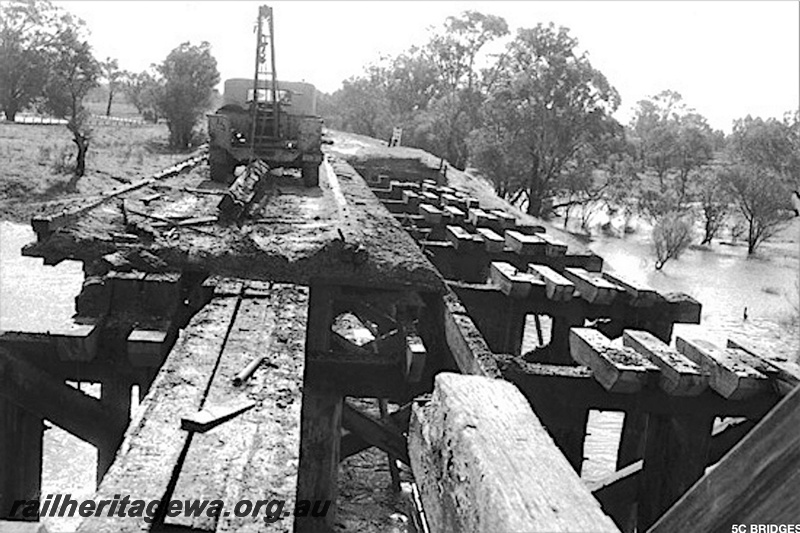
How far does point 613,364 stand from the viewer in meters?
3.94

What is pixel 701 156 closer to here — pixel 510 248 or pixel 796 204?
pixel 510 248

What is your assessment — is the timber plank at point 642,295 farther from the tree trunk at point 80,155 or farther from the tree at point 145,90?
the tree at point 145,90

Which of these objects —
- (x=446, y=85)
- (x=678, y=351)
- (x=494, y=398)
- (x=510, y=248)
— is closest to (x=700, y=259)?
(x=446, y=85)

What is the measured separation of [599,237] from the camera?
115 feet

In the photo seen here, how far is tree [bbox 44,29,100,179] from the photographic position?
2250 centimetres

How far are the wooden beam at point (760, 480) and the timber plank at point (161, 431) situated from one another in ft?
4.68

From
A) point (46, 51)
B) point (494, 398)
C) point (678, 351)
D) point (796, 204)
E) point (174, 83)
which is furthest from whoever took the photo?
point (174, 83)

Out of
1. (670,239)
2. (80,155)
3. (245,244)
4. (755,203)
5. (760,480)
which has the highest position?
(760,480)

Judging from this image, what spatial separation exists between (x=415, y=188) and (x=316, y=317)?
6612mm

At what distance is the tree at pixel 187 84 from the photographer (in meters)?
41.6

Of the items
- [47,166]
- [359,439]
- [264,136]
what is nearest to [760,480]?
[359,439]

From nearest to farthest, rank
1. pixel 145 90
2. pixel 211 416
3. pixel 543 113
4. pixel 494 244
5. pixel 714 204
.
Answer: pixel 211 416 → pixel 494 244 → pixel 543 113 → pixel 714 204 → pixel 145 90

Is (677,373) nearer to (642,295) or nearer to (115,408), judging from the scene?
(642,295)

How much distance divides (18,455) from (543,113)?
2971 centimetres
